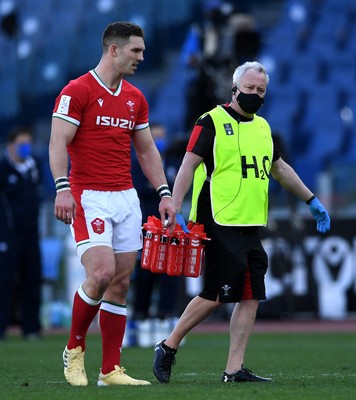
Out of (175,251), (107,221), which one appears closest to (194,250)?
(175,251)

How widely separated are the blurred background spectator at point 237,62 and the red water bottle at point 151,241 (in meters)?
8.53

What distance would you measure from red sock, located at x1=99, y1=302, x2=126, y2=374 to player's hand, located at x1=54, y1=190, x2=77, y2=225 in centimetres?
72

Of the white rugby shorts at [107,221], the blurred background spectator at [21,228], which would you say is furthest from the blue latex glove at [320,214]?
the blurred background spectator at [21,228]

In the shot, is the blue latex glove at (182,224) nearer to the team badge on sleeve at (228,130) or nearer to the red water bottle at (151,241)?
the red water bottle at (151,241)

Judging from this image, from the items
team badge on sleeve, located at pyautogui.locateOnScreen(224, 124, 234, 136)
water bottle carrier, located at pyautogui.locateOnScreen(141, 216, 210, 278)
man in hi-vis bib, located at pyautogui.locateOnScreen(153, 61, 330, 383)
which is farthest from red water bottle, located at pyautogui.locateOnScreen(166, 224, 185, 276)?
team badge on sleeve, located at pyautogui.locateOnScreen(224, 124, 234, 136)

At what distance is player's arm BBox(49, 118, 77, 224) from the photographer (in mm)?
6539

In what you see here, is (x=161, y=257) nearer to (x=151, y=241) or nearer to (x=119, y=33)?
(x=151, y=241)

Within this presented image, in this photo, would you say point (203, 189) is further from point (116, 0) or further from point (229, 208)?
point (116, 0)

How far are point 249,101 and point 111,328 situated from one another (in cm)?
160

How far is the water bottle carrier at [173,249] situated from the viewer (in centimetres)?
706

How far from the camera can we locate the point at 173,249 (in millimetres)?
7086

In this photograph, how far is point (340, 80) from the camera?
22.2 metres

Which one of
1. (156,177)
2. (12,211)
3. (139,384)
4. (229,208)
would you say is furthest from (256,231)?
(12,211)

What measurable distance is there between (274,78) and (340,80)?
1.28 m
